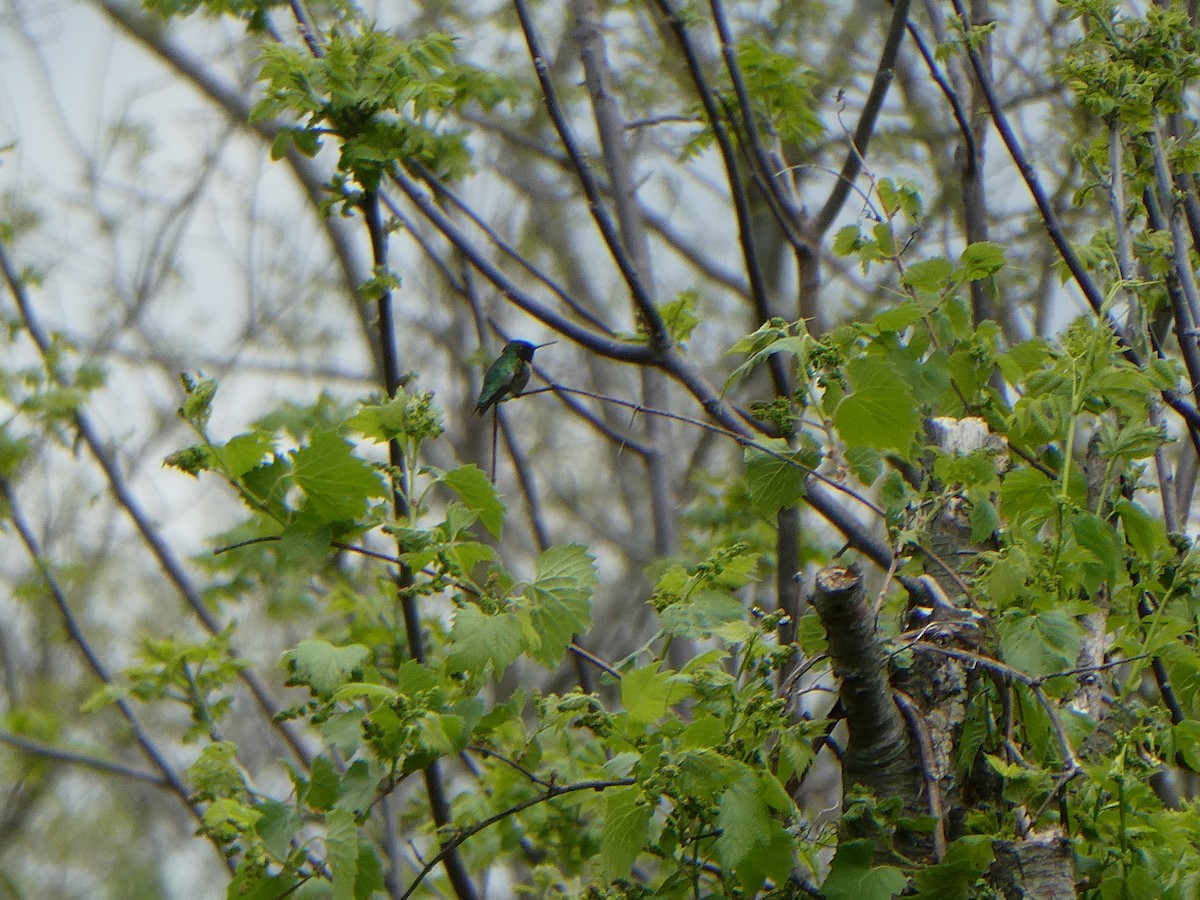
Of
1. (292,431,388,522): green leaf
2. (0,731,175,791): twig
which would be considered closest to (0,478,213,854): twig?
(0,731,175,791): twig

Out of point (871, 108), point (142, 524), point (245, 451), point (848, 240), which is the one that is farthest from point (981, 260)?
point (142, 524)

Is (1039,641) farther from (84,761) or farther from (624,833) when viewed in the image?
(84,761)

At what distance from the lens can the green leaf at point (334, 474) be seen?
1.85 metres

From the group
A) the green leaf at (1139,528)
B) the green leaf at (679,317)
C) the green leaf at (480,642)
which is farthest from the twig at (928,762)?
the green leaf at (679,317)

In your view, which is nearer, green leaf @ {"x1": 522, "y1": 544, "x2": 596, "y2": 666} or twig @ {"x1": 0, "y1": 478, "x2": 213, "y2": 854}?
green leaf @ {"x1": 522, "y1": 544, "x2": 596, "y2": 666}

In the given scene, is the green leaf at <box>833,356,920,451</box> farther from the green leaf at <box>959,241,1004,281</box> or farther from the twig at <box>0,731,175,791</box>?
the twig at <box>0,731,175,791</box>

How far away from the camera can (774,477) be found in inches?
75.3

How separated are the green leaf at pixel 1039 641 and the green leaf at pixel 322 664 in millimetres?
920

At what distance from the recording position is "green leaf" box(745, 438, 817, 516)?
1.89 meters

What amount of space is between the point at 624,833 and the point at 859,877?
32cm

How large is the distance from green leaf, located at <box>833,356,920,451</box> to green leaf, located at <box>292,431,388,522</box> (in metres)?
0.70

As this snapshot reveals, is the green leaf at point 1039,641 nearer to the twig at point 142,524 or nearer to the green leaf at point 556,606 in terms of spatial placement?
the green leaf at point 556,606

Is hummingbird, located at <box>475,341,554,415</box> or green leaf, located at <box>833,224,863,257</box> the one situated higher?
green leaf, located at <box>833,224,863,257</box>

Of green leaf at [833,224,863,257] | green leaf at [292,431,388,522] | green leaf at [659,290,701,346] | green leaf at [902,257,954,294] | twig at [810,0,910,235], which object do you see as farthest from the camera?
twig at [810,0,910,235]
